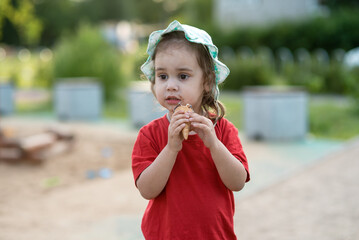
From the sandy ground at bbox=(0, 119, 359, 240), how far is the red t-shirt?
189 centimetres

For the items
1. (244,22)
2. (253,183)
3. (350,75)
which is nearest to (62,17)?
(244,22)

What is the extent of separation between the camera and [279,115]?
326 inches

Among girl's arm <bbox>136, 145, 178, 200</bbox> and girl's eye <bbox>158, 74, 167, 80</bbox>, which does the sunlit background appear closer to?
girl's eye <bbox>158, 74, 167, 80</bbox>

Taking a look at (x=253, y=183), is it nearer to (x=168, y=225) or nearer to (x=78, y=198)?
(x=78, y=198)

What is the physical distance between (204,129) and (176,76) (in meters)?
0.27

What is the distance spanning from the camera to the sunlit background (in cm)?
553

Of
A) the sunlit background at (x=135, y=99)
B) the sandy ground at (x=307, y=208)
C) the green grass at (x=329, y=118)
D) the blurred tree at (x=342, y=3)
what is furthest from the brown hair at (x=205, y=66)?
the blurred tree at (x=342, y=3)

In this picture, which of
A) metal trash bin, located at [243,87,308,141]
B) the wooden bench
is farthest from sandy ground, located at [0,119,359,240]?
metal trash bin, located at [243,87,308,141]

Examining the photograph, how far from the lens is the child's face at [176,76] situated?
201 cm

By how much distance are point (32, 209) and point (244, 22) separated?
2344 centimetres

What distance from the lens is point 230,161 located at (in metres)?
2.00

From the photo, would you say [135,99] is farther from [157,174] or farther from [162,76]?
[157,174]

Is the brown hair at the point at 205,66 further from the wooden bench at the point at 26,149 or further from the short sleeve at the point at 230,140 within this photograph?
the wooden bench at the point at 26,149

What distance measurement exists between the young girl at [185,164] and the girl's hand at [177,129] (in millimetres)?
39
